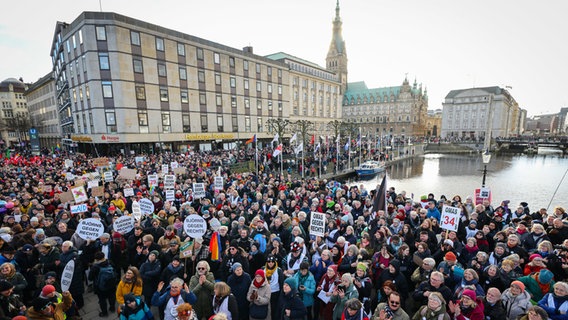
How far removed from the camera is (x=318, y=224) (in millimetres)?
7484

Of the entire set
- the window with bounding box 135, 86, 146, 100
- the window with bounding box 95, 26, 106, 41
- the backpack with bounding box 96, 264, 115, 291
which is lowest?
the backpack with bounding box 96, 264, 115, 291

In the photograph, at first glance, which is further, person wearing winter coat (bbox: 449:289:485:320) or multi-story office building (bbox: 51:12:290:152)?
multi-story office building (bbox: 51:12:290:152)

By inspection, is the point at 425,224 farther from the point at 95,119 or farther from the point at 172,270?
the point at 95,119

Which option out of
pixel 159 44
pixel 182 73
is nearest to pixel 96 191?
pixel 159 44

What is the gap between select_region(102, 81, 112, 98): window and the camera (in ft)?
106

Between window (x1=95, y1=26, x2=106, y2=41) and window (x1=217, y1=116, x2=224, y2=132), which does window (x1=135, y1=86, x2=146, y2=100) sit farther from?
window (x1=217, y1=116, x2=224, y2=132)

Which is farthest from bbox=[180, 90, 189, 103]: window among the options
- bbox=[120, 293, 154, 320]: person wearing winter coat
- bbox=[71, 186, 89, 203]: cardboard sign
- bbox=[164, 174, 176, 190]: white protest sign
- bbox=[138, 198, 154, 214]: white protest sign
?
bbox=[120, 293, 154, 320]: person wearing winter coat

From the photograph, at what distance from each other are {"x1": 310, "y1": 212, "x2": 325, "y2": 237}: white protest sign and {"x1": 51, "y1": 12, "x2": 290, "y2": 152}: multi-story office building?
101ft

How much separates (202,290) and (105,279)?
7.72 feet

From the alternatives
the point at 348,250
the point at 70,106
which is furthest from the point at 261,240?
the point at 70,106

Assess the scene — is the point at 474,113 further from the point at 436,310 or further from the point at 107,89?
the point at 436,310

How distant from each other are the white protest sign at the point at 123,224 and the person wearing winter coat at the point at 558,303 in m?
9.35

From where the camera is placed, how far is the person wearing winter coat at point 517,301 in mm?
4367

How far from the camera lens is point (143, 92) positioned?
1373 inches
